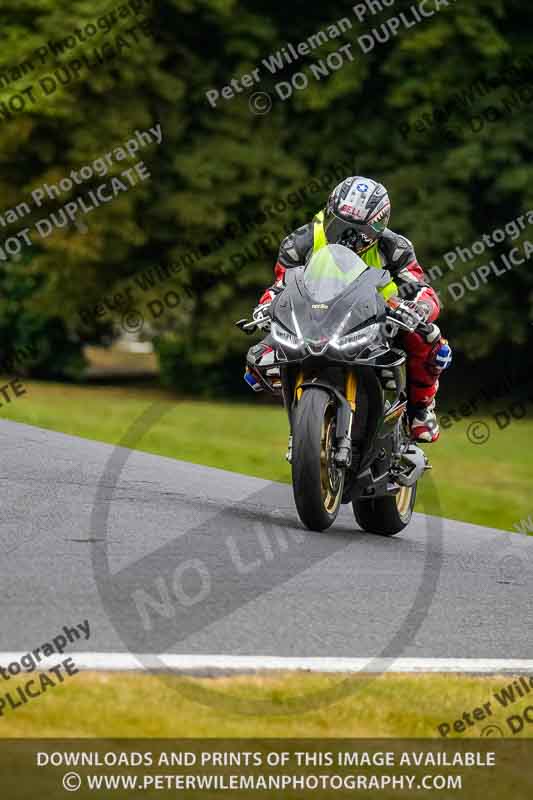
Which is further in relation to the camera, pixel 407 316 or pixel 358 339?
pixel 407 316

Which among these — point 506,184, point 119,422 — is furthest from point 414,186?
point 119,422

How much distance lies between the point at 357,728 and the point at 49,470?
220 inches

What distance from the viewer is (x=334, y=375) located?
26.1ft

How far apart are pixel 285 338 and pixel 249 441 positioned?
14276 millimetres

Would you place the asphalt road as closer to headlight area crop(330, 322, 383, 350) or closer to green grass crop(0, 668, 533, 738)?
green grass crop(0, 668, 533, 738)

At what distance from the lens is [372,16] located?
99.5 ft

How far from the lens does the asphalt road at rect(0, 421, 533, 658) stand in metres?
5.93

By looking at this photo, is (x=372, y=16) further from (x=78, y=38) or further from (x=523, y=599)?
(x=523, y=599)

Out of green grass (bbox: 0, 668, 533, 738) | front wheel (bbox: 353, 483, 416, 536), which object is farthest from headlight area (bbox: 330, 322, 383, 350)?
green grass (bbox: 0, 668, 533, 738)

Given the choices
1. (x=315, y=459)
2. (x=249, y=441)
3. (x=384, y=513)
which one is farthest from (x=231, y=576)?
(x=249, y=441)

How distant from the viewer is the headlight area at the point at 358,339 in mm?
7816

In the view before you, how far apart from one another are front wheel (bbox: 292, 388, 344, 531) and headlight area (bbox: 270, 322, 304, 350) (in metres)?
0.26

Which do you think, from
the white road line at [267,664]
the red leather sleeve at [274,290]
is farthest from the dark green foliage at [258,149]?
the white road line at [267,664]

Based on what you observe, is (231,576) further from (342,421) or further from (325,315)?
(325,315)
